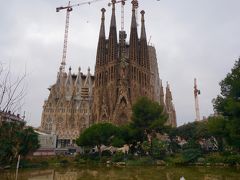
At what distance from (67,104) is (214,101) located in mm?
62483

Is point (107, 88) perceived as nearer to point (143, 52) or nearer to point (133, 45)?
point (133, 45)

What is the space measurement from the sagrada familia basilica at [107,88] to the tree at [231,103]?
35794 millimetres

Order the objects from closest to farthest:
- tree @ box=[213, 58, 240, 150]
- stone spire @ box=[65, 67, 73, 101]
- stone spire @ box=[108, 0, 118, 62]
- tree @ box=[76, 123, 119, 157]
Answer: tree @ box=[213, 58, 240, 150]
tree @ box=[76, 123, 119, 157]
stone spire @ box=[108, 0, 118, 62]
stone spire @ box=[65, 67, 73, 101]

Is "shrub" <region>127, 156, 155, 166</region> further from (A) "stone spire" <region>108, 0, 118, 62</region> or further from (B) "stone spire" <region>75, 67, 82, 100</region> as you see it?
(B) "stone spire" <region>75, 67, 82, 100</region>

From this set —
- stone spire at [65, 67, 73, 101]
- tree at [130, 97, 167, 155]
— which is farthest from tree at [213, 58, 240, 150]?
stone spire at [65, 67, 73, 101]

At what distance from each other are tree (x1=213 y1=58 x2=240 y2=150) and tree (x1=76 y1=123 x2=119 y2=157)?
2102cm

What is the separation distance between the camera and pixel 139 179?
21.5 metres

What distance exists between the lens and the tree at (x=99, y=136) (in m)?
46.7

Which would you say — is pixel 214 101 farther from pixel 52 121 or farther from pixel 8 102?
pixel 52 121

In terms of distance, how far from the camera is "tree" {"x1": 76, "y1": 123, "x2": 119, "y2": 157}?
46.7m

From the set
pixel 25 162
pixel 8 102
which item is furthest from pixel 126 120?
pixel 8 102

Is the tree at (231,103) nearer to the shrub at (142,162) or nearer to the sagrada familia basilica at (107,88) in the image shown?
the shrub at (142,162)

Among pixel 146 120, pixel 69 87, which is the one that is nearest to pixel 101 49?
pixel 69 87

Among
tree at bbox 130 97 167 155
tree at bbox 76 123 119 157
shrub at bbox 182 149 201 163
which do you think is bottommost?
shrub at bbox 182 149 201 163
